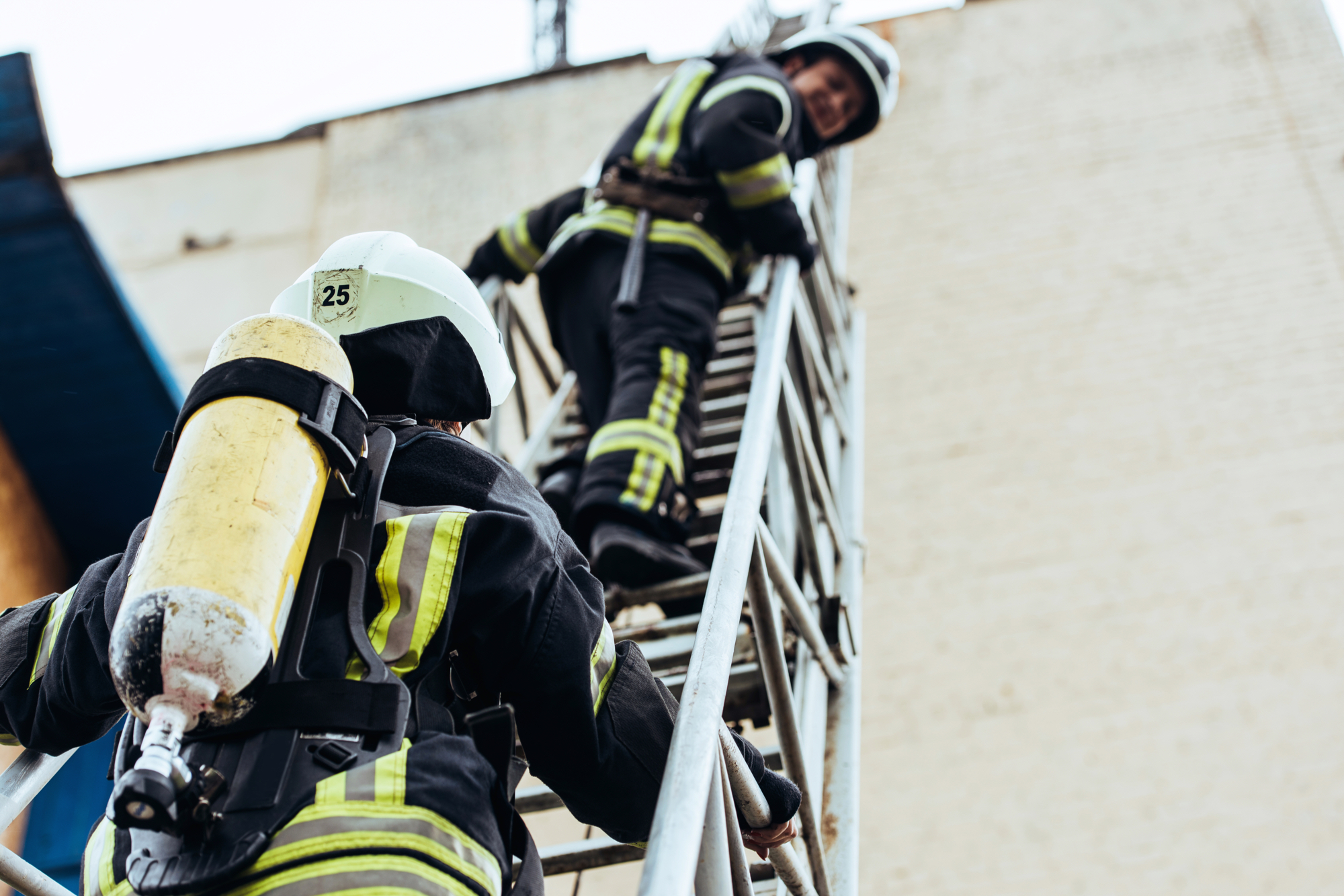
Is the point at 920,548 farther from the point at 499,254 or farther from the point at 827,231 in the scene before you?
the point at 499,254

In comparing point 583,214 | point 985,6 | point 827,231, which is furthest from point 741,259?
point 985,6

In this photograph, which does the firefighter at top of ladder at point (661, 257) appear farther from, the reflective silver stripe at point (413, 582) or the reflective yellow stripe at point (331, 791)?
the reflective yellow stripe at point (331, 791)

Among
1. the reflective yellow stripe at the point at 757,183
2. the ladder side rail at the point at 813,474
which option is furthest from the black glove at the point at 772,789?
the reflective yellow stripe at the point at 757,183

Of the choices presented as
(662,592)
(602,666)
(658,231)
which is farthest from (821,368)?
(602,666)

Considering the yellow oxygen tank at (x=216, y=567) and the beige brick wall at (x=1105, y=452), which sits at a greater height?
the yellow oxygen tank at (x=216, y=567)

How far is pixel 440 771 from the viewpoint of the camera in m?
1.32

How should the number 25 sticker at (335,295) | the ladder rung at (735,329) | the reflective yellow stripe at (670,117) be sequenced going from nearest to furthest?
the number 25 sticker at (335,295)
the reflective yellow stripe at (670,117)
the ladder rung at (735,329)

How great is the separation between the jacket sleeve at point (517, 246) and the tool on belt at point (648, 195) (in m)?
0.36

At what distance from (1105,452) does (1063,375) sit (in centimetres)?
49

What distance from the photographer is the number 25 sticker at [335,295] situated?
6.01 ft

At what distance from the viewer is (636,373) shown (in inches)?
133

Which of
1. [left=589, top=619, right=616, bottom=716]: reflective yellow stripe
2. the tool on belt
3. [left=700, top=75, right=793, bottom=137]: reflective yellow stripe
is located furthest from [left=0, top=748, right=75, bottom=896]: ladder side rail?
[left=700, top=75, right=793, bottom=137]: reflective yellow stripe

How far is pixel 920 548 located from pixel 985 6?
3609 millimetres

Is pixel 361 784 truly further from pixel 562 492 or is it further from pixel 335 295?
pixel 562 492
